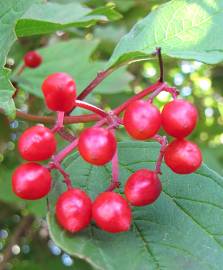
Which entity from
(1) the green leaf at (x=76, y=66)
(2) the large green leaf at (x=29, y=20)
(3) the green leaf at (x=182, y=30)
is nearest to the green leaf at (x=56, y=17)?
(2) the large green leaf at (x=29, y=20)

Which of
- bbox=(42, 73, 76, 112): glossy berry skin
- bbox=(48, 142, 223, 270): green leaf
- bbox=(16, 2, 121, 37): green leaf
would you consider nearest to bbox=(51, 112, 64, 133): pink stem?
bbox=(42, 73, 76, 112): glossy berry skin

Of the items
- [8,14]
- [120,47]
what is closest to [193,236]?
[120,47]

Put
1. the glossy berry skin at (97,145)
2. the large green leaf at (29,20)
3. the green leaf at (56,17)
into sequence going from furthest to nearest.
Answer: the green leaf at (56,17) < the large green leaf at (29,20) < the glossy berry skin at (97,145)

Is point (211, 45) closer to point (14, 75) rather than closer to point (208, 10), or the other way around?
point (208, 10)

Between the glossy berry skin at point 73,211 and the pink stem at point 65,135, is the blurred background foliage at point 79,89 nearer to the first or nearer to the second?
the pink stem at point 65,135

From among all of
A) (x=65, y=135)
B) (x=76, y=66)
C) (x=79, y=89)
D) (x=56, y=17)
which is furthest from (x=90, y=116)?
(x=76, y=66)
